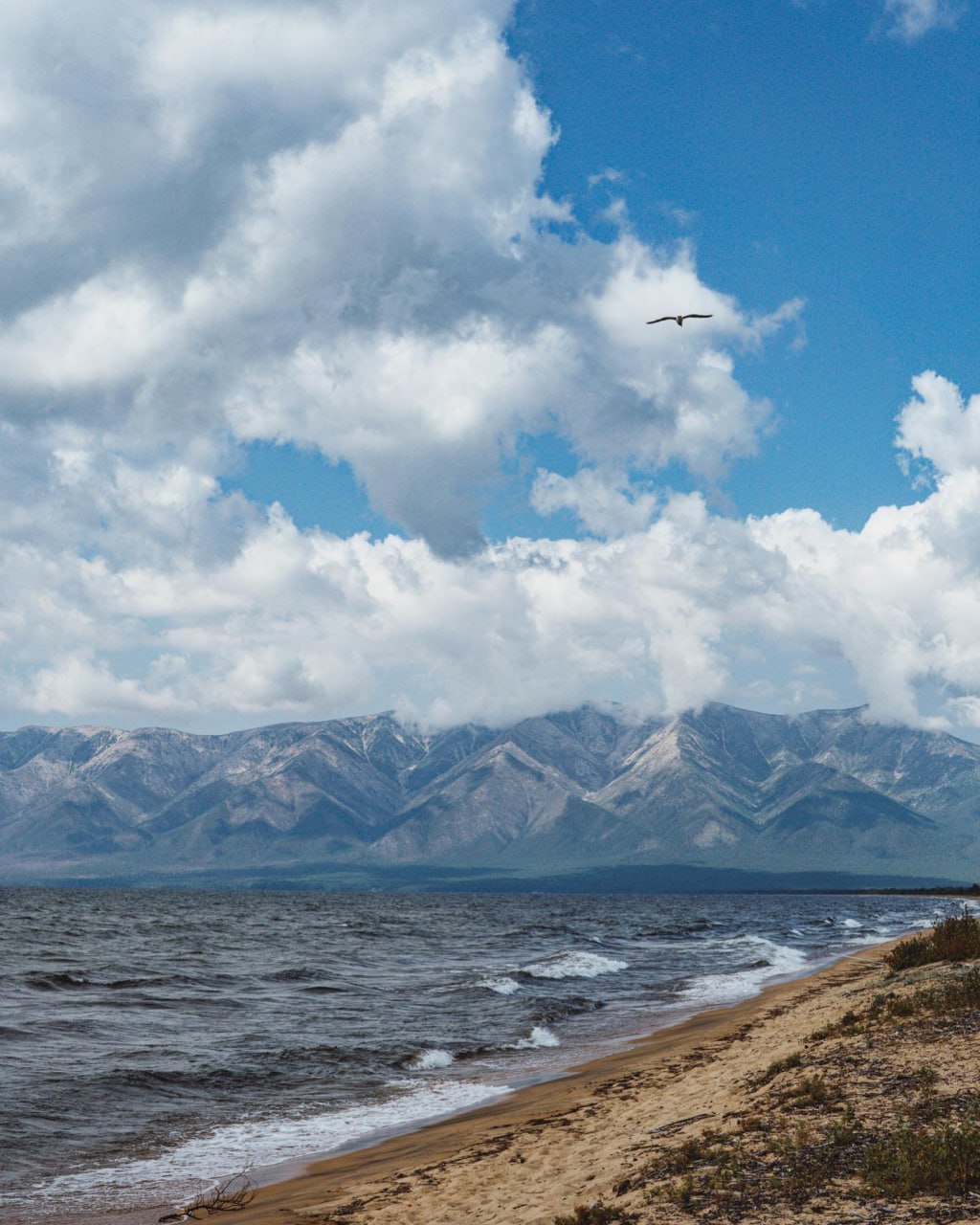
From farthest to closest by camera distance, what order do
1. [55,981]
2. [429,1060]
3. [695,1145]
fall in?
[55,981] < [429,1060] < [695,1145]

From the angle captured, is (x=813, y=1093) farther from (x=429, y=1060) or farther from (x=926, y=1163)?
(x=429, y=1060)

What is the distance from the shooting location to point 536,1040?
102 ft

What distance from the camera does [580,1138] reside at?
16.0m

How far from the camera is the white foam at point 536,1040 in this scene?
3016cm

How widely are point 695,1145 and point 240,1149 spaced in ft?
33.7

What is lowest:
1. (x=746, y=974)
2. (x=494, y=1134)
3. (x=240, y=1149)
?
(x=746, y=974)

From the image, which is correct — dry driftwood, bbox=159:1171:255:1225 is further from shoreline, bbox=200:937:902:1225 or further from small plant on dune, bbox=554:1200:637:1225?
small plant on dune, bbox=554:1200:637:1225

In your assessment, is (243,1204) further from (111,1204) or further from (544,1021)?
(544,1021)

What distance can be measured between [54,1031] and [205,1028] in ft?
15.4

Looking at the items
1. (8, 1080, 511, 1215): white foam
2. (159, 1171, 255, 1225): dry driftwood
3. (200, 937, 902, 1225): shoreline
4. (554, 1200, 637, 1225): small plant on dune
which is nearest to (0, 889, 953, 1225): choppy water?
(8, 1080, 511, 1215): white foam

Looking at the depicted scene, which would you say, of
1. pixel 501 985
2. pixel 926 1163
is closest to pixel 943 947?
pixel 501 985

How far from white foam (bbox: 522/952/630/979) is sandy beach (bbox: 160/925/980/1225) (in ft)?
91.2

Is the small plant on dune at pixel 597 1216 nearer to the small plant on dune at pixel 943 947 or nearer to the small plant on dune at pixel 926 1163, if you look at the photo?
the small plant on dune at pixel 926 1163

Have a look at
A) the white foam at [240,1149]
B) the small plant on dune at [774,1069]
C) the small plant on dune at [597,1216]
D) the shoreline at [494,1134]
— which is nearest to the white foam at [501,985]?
the shoreline at [494,1134]
